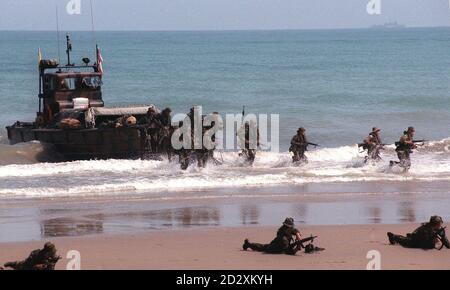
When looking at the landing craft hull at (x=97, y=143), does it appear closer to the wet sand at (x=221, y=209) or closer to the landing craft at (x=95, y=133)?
the landing craft at (x=95, y=133)

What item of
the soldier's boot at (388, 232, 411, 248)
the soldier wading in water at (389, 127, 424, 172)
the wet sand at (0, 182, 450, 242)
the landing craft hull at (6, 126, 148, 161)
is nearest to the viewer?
the soldier's boot at (388, 232, 411, 248)

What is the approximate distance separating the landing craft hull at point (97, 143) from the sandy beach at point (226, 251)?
9.09m

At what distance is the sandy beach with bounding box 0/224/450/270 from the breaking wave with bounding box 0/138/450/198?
A: 551cm

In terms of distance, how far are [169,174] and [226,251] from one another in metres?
9.29

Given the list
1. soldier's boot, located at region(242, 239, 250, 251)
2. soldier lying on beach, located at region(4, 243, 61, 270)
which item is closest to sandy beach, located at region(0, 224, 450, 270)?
soldier's boot, located at region(242, 239, 250, 251)

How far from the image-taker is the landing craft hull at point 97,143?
2558 centimetres

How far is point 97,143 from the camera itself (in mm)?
25766

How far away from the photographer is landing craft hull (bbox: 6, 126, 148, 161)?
25578mm

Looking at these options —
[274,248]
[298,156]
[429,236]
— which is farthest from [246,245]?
[298,156]

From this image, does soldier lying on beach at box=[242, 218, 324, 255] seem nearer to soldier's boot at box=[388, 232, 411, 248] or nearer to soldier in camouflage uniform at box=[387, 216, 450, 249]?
soldier's boot at box=[388, 232, 411, 248]

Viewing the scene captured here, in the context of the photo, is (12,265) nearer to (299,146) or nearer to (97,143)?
(97,143)
